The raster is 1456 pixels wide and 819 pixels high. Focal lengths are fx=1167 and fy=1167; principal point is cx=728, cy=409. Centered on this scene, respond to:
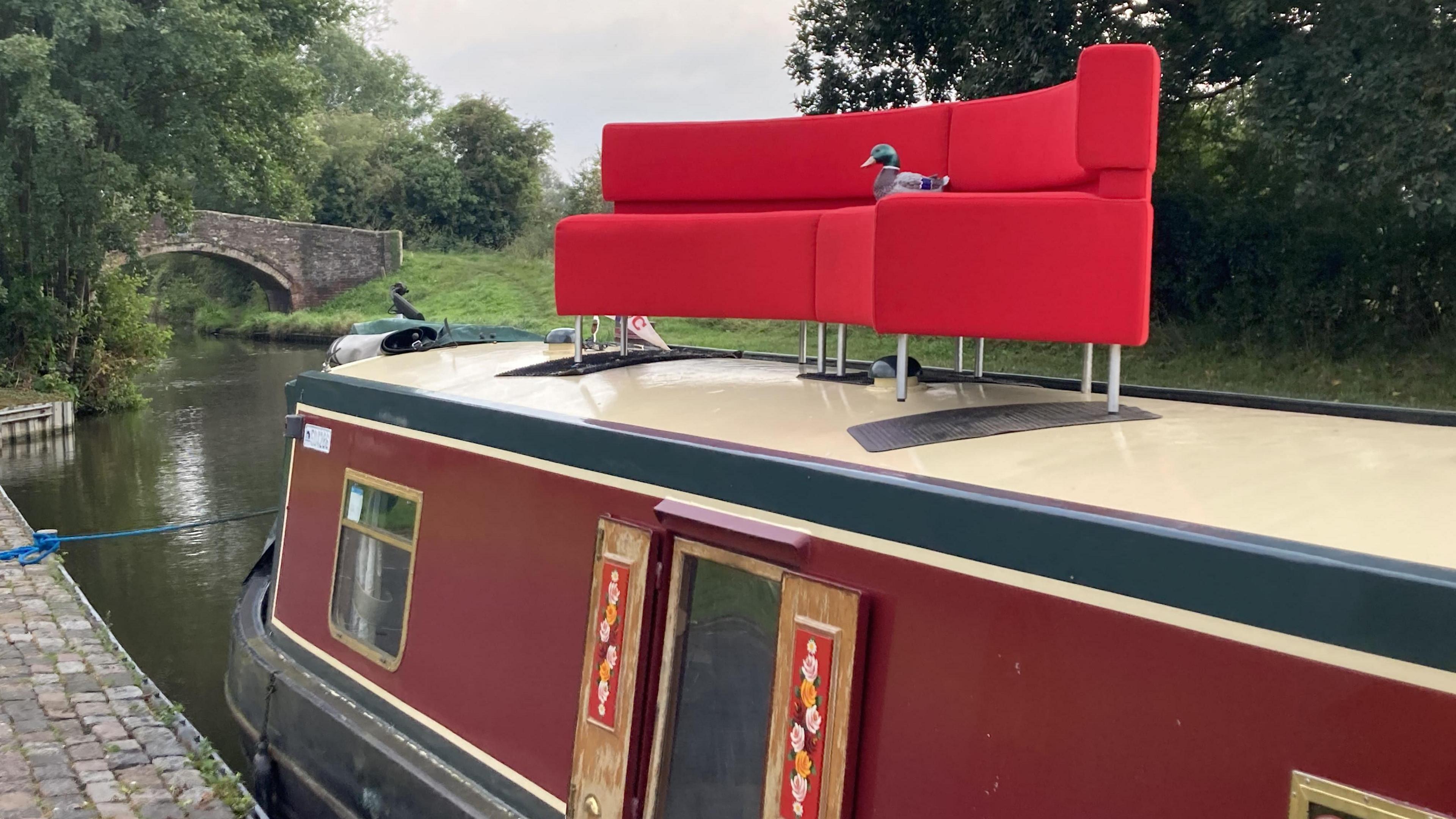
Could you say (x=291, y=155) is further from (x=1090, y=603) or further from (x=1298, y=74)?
(x=1090, y=603)

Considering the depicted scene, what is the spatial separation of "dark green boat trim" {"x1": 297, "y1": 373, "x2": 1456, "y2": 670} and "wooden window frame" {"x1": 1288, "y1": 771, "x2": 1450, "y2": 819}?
16 cm

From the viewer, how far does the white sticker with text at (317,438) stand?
13.1 feet

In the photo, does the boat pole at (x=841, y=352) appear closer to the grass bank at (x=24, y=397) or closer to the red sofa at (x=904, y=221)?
the red sofa at (x=904, y=221)

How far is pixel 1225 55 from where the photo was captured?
39.5 ft

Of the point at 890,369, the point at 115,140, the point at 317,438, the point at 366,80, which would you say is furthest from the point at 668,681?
the point at 366,80

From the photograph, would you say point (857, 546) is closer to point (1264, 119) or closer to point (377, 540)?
point (377, 540)

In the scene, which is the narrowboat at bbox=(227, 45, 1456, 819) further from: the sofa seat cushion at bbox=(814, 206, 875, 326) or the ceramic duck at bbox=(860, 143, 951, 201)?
the ceramic duck at bbox=(860, 143, 951, 201)

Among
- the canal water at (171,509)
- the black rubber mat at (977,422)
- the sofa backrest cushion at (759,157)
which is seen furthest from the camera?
the canal water at (171,509)

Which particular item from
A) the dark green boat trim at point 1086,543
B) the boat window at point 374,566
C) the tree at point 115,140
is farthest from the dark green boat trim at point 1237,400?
the tree at point 115,140

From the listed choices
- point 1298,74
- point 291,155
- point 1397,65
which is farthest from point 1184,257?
point 291,155

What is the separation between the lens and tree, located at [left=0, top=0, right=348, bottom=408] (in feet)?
46.8

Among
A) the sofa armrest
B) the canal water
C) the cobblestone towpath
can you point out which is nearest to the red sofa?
the sofa armrest

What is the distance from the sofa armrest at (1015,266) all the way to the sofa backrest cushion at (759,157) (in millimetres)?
1231

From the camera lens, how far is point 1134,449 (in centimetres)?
226
